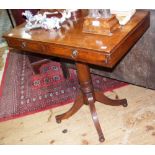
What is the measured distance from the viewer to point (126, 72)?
7.18 ft

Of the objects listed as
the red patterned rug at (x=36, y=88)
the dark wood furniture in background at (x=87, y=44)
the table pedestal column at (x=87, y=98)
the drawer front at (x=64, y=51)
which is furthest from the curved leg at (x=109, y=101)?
the drawer front at (x=64, y=51)

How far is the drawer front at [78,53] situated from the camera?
4.61 feet

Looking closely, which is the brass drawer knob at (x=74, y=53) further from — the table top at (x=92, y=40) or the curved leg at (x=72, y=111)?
the curved leg at (x=72, y=111)

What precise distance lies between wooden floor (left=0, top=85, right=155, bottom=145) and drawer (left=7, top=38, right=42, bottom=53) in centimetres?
80

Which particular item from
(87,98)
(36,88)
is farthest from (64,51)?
(36,88)

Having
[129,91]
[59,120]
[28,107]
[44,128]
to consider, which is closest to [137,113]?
[129,91]

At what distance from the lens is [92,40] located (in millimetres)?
1497

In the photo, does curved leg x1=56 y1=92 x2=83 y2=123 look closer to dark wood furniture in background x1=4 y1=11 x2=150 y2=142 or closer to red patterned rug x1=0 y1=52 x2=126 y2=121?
dark wood furniture in background x1=4 y1=11 x2=150 y2=142

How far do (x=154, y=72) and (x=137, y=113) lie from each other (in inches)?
15.6

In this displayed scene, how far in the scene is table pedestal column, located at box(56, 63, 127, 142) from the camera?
75.5 inches

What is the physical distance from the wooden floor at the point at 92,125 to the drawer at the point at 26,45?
80 centimetres

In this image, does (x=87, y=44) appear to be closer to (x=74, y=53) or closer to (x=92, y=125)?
(x=74, y=53)

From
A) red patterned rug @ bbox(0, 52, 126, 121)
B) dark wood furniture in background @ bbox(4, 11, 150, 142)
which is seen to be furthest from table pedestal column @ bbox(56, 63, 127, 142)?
red patterned rug @ bbox(0, 52, 126, 121)

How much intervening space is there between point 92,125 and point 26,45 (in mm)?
913
